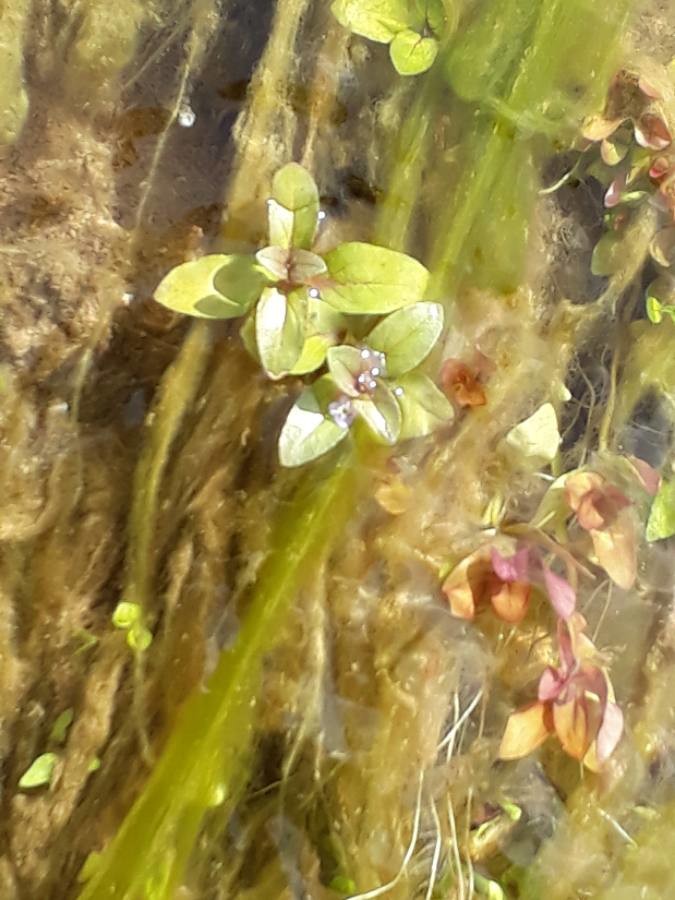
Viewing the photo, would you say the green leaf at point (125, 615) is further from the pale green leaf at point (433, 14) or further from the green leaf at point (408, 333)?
the pale green leaf at point (433, 14)

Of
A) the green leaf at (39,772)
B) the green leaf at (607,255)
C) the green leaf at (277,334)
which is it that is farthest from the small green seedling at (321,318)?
the green leaf at (607,255)

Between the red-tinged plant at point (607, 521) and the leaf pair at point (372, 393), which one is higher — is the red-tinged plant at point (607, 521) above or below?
below

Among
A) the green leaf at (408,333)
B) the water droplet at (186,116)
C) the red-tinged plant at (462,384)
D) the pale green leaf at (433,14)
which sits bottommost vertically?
the red-tinged plant at (462,384)

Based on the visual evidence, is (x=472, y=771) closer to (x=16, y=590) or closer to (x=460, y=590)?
(x=460, y=590)

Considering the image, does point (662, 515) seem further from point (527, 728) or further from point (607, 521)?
point (527, 728)

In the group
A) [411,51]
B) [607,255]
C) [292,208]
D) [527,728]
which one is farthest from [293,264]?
[527,728]

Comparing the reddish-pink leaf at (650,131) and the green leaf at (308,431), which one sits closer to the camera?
the green leaf at (308,431)
